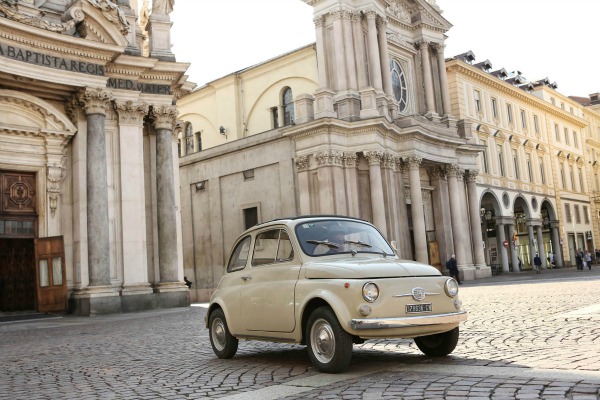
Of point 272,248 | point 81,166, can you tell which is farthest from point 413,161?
point 272,248

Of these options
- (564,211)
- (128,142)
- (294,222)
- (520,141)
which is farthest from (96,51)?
(564,211)

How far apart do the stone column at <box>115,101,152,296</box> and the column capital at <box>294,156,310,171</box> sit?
11.9 meters

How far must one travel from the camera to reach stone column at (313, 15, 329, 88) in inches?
1346

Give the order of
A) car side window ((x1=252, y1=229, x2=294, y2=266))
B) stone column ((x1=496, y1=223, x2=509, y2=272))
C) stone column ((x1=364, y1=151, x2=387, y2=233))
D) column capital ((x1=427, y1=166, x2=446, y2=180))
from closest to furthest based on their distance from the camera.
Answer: car side window ((x1=252, y1=229, x2=294, y2=266))
stone column ((x1=364, y1=151, x2=387, y2=233))
column capital ((x1=427, y1=166, x2=446, y2=180))
stone column ((x1=496, y1=223, x2=509, y2=272))

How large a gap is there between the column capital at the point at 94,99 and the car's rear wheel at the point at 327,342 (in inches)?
599

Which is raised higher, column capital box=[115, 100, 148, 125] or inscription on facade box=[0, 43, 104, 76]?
inscription on facade box=[0, 43, 104, 76]

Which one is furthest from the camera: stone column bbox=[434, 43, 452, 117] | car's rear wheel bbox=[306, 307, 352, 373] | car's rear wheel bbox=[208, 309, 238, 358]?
stone column bbox=[434, 43, 452, 117]

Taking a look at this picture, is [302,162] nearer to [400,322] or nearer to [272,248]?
[272,248]

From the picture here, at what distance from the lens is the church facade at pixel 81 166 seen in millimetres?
18984

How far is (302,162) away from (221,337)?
2393 centimetres

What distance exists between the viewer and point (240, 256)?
8.55 m

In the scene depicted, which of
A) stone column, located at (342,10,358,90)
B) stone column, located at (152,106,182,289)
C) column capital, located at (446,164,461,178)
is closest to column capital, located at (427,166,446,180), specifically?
column capital, located at (446,164,461,178)

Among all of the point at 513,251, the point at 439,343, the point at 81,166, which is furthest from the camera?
the point at 513,251

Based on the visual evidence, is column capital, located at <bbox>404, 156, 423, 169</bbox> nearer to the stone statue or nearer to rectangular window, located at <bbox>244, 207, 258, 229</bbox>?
rectangular window, located at <bbox>244, 207, 258, 229</bbox>
